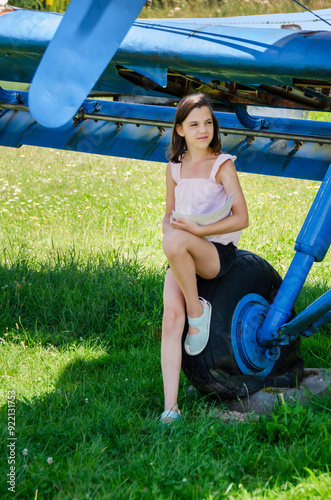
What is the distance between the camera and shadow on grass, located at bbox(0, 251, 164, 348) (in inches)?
152

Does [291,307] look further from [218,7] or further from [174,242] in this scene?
[218,7]

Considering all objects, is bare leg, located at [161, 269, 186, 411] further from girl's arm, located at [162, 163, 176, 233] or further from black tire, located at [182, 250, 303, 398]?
girl's arm, located at [162, 163, 176, 233]

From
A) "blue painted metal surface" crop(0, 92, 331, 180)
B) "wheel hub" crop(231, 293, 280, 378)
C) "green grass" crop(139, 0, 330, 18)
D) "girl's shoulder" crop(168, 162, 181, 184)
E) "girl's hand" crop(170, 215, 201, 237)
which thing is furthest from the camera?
"blue painted metal surface" crop(0, 92, 331, 180)

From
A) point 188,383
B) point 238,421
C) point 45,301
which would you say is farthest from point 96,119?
point 238,421

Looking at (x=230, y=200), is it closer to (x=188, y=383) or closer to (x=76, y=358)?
(x=188, y=383)

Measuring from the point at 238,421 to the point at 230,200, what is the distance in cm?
100

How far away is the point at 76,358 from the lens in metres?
3.46

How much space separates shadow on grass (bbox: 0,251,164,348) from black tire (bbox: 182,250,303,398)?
1.14 m

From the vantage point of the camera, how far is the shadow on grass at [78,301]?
3869 millimetres

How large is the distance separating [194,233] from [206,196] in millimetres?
249

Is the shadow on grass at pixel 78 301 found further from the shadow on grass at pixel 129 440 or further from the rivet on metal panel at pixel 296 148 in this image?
the rivet on metal panel at pixel 296 148

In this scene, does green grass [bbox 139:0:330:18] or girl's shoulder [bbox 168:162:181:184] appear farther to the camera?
green grass [bbox 139:0:330:18]

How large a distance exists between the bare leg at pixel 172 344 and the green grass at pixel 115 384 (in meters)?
0.14

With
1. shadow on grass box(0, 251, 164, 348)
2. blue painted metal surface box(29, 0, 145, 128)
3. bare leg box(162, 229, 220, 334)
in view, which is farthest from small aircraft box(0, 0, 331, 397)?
shadow on grass box(0, 251, 164, 348)
